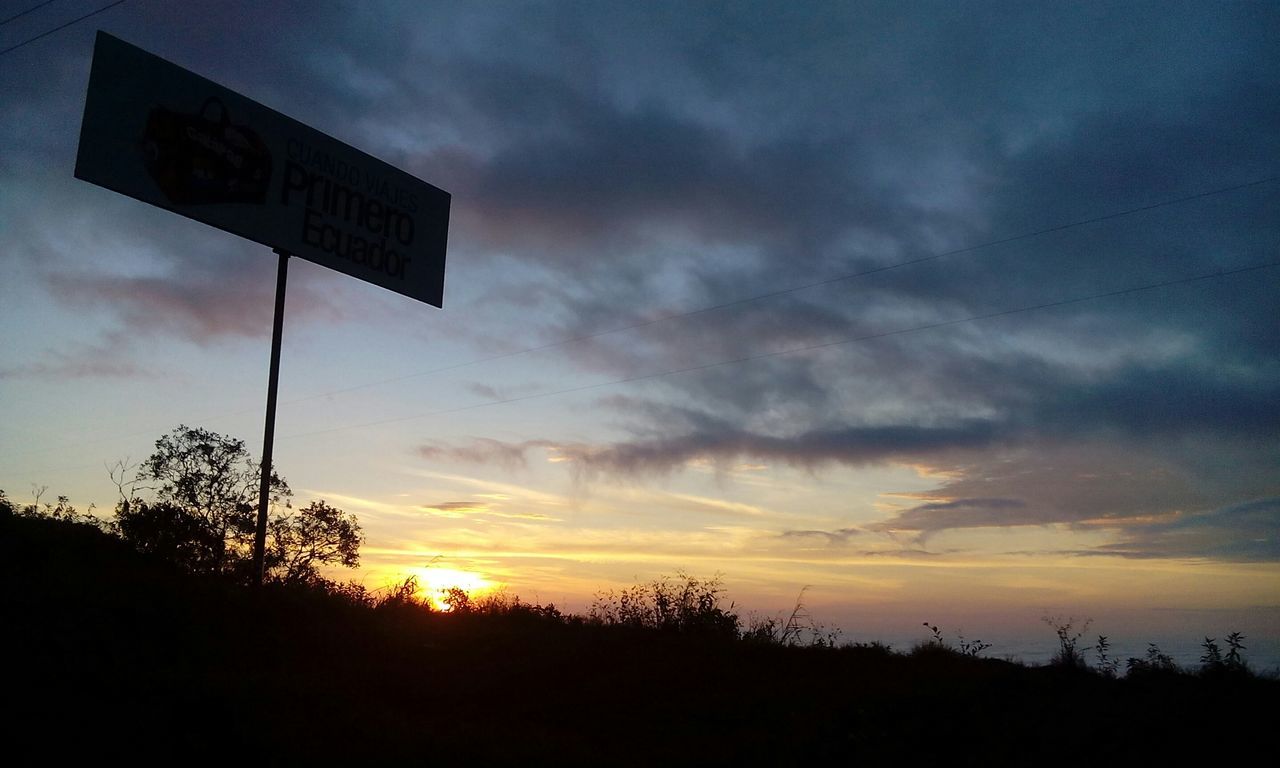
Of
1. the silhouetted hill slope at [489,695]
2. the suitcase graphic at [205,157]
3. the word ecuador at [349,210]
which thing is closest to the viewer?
the silhouetted hill slope at [489,695]

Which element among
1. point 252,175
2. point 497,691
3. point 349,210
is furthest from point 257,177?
point 497,691

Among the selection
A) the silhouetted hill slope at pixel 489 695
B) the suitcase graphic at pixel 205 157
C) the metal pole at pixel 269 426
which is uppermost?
the suitcase graphic at pixel 205 157

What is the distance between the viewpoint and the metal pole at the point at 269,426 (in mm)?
14164

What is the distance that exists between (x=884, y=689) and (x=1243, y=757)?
4124 mm

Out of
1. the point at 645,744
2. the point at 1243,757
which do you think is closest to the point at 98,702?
the point at 645,744

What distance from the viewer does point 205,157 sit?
14.5 m

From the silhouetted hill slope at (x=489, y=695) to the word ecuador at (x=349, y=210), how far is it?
650 cm

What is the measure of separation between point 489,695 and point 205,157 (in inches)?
395

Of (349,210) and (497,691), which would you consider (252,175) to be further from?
(497,691)

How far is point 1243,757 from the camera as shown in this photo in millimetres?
7176

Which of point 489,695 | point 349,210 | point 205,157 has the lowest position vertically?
point 489,695

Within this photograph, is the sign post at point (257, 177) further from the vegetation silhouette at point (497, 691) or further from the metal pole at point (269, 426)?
the vegetation silhouette at point (497, 691)

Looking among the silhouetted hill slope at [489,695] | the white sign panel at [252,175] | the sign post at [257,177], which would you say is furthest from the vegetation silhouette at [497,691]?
the white sign panel at [252,175]

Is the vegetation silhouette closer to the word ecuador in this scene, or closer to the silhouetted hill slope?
the silhouetted hill slope
